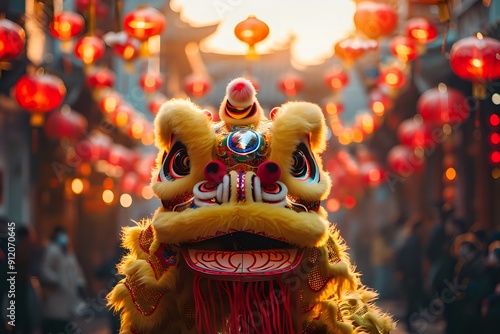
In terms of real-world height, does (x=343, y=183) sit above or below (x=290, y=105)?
below

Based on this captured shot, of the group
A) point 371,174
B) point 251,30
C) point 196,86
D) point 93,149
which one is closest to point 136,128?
point 93,149

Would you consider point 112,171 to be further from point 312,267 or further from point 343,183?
point 312,267

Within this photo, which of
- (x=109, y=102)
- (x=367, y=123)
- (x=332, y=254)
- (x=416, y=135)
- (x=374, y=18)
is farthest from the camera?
(x=367, y=123)

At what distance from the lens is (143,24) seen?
962cm

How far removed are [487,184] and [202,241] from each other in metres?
A: 9.18

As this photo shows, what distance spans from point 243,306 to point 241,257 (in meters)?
0.22

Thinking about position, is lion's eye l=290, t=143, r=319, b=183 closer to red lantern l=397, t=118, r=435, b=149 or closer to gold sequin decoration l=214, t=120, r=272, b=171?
gold sequin decoration l=214, t=120, r=272, b=171

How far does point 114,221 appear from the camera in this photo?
1977 centimetres

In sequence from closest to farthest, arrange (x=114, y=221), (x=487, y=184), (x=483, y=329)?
(x=483, y=329) → (x=487, y=184) → (x=114, y=221)

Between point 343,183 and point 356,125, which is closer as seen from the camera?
point 356,125

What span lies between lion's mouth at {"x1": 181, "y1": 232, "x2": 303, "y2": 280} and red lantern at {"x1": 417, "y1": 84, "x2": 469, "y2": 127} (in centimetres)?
752

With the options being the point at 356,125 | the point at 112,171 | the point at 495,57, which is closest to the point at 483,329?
the point at 495,57

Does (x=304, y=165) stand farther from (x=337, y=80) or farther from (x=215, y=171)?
(x=337, y=80)

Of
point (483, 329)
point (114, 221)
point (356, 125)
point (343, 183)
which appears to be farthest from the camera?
point (114, 221)
